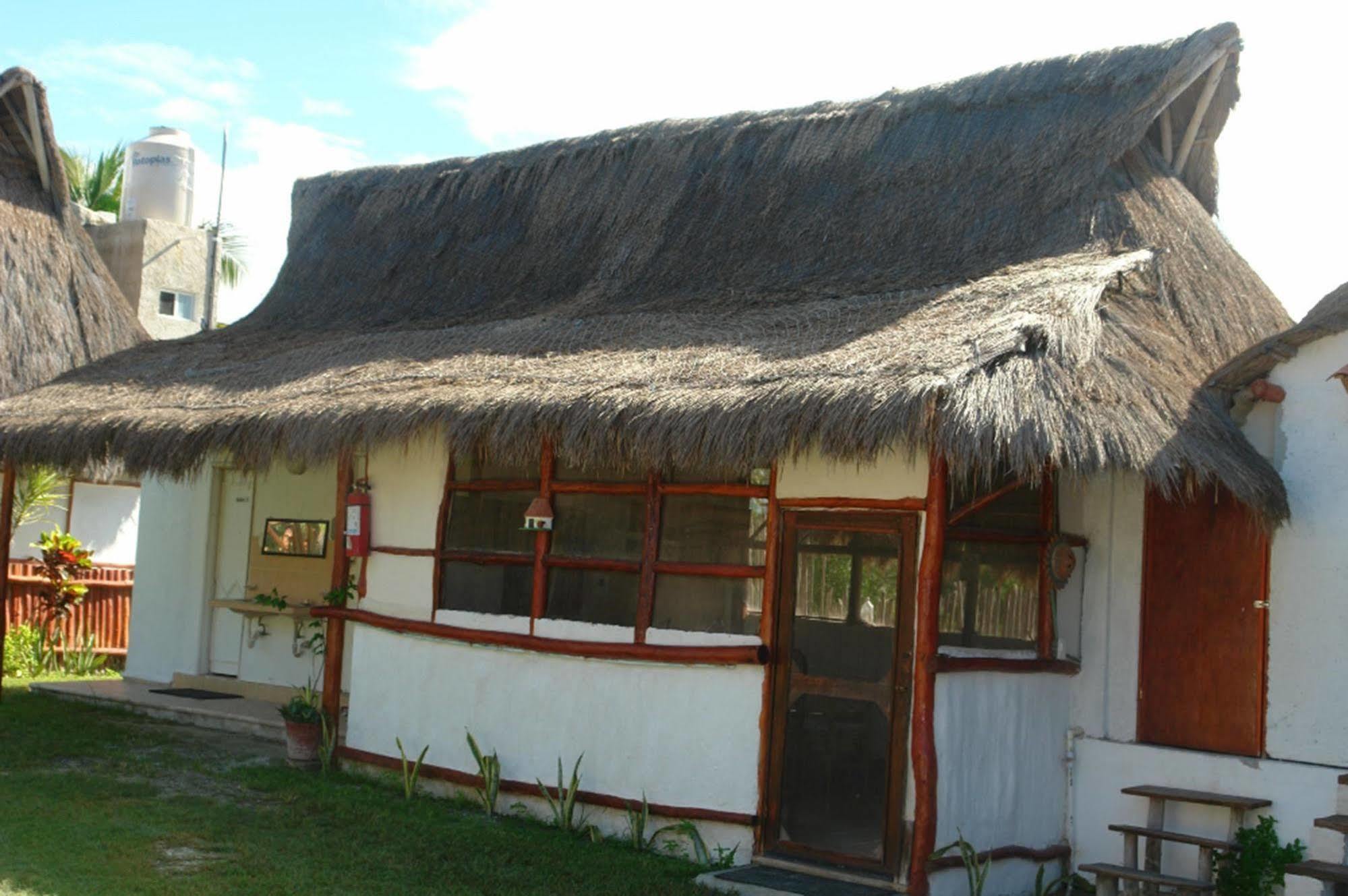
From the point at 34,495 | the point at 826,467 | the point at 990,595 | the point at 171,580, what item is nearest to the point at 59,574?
the point at 34,495

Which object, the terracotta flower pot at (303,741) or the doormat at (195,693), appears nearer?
the terracotta flower pot at (303,741)

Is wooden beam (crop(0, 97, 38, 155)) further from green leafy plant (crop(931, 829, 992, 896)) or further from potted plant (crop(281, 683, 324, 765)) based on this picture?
green leafy plant (crop(931, 829, 992, 896))

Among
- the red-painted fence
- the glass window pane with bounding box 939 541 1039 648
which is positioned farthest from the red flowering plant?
the glass window pane with bounding box 939 541 1039 648

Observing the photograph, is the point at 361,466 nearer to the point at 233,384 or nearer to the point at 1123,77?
the point at 233,384

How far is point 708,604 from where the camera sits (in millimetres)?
7980

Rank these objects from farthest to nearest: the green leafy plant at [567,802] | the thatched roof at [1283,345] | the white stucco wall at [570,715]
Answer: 1. the green leafy plant at [567,802]
2. the white stucco wall at [570,715]
3. the thatched roof at [1283,345]

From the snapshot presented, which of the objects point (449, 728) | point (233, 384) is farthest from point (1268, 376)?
point (233, 384)

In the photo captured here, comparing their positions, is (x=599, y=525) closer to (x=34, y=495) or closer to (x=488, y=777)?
(x=488, y=777)

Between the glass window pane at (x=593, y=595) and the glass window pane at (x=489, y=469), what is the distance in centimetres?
67

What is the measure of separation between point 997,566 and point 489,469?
3333mm

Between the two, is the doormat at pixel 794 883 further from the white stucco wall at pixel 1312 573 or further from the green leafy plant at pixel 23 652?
the green leafy plant at pixel 23 652

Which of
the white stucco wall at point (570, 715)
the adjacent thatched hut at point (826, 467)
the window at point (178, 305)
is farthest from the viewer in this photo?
the window at point (178, 305)

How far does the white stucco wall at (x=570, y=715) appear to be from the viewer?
303 inches

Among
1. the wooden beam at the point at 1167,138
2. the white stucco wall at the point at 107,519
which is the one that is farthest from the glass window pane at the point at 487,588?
the white stucco wall at the point at 107,519
